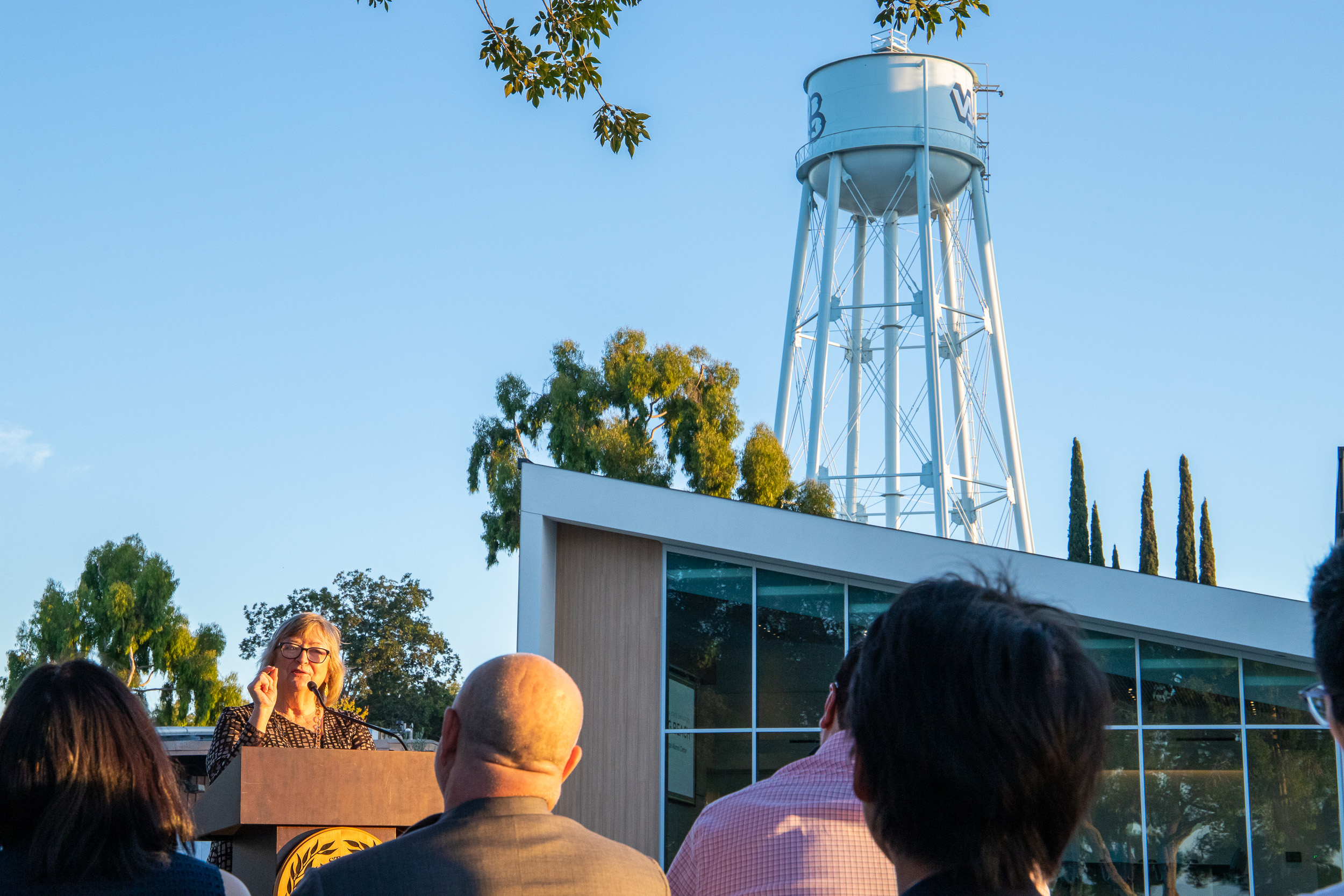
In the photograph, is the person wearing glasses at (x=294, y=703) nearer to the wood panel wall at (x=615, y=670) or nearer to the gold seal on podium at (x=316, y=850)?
the gold seal on podium at (x=316, y=850)

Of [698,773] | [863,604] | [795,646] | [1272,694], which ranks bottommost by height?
[698,773]

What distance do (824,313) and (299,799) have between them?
76.8 feet

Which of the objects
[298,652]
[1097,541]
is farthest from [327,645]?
[1097,541]

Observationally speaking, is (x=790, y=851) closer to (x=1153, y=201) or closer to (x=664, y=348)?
(x=1153, y=201)

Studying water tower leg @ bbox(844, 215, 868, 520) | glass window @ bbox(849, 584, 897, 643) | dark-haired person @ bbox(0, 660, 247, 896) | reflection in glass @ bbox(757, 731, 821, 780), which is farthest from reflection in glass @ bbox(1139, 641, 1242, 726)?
water tower leg @ bbox(844, 215, 868, 520)

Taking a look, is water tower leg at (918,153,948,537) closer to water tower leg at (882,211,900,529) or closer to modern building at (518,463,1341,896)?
water tower leg at (882,211,900,529)

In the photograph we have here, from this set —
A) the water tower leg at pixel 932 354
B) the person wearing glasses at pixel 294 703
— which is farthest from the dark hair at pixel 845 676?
the water tower leg at pixel 932 354

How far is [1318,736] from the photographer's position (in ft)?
40.1

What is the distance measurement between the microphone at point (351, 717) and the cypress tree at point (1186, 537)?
3173cm

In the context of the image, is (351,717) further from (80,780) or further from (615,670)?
(615,670)

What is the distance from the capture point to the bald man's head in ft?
8.12

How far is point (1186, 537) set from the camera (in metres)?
34.3

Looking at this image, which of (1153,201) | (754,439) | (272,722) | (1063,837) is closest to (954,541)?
(1153,201)

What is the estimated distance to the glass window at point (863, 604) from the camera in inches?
500
